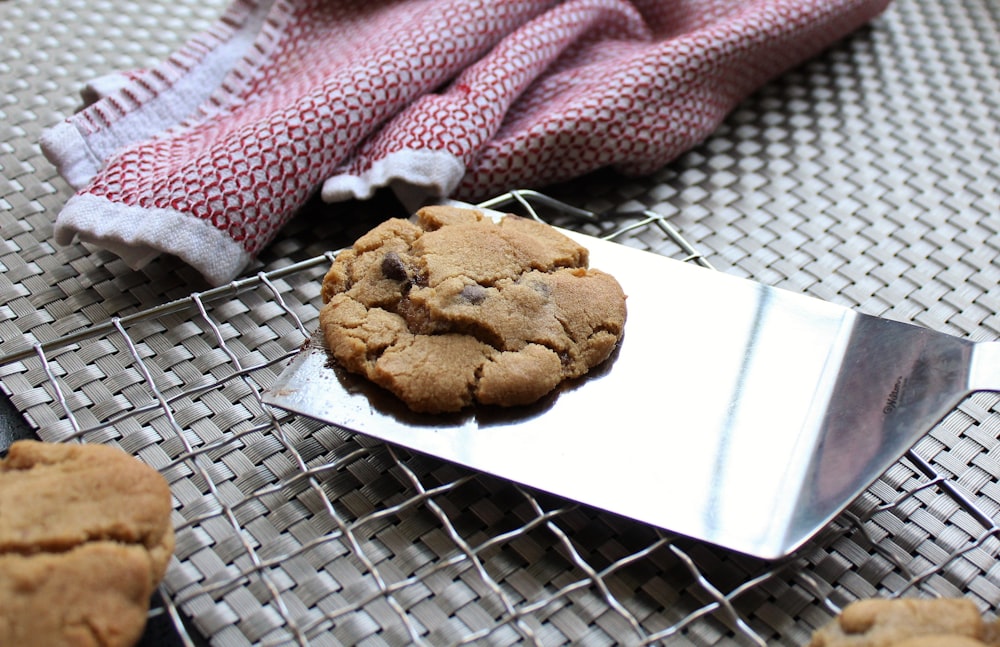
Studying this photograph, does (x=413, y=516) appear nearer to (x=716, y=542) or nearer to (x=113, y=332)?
(x=716, y=542)

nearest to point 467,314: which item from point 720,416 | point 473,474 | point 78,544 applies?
point 473,474

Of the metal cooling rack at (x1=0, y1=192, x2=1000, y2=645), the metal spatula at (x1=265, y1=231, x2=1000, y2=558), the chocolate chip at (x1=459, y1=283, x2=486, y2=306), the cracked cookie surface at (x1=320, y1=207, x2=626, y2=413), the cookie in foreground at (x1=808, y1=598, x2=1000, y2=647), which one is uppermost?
the chocolate chip at (x1=459, y1=283, x2=486, y2=306)

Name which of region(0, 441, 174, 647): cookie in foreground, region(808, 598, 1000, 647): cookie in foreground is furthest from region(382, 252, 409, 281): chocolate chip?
region(808, 598, 1000, 647): cookie in foreground

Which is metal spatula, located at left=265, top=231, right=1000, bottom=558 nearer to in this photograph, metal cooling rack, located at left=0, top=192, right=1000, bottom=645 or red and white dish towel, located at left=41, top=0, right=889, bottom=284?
metal cooling rack, located at left=0, top=192, right=1000, bottom=645

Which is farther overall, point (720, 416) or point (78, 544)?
point (720, 416)

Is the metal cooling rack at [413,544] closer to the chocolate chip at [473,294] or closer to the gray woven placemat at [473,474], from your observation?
the gray woven placemat at [473,474]

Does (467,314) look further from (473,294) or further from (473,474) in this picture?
(473,474)
